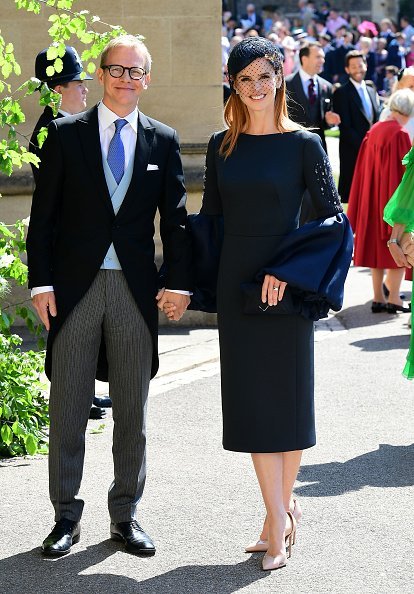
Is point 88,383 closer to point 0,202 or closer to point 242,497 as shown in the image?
point 242,497

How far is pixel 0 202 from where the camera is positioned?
34.0 feet

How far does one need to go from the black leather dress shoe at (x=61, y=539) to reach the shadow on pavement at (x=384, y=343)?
4697mm

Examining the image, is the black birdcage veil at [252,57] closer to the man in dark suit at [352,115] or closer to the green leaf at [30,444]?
the green leaf at [30,444]

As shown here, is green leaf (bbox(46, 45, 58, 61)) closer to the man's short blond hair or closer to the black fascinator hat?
the man's short blond hair

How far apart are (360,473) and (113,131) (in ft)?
7.22

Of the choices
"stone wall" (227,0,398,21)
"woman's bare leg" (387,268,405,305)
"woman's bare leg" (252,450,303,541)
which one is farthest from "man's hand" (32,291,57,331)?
"stone wall" (227,0,398,21)

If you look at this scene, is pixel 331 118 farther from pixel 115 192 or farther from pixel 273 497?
pixel 273 497

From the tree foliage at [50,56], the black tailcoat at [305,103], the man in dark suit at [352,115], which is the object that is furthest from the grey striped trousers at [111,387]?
the man in dark suit at [352,115]

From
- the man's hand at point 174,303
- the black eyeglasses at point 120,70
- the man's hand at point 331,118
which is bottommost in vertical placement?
the man's hand at point 174,303

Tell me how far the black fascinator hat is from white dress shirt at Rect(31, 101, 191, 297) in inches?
16.9

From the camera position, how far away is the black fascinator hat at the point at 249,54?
202 inches

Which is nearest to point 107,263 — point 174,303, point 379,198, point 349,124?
point 174,303

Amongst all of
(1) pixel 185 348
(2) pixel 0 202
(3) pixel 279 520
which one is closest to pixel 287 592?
(3) pixel 279 520

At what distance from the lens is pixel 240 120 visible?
5199 millimetres
